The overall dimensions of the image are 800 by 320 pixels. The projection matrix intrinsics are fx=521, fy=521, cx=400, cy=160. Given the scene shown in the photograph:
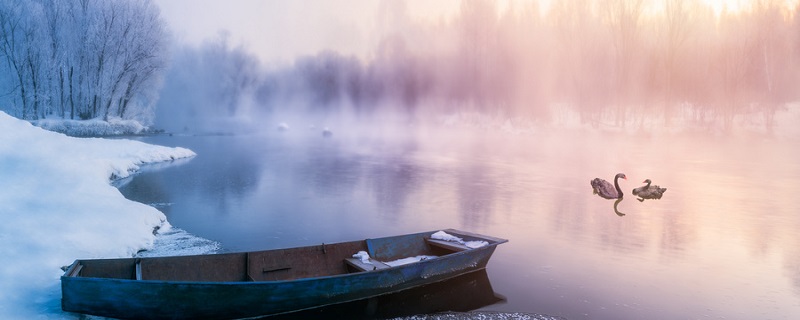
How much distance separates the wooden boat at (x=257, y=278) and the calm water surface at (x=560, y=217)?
61.1 inches

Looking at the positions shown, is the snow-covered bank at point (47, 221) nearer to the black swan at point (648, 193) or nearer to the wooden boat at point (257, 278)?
the wooden boat at point (257, 278)

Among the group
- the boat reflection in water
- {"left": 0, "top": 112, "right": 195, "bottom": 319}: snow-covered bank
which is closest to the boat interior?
the boat reflection in water

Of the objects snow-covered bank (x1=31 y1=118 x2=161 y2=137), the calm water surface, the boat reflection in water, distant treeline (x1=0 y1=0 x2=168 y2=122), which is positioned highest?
distant treeline (x1=0 y1=0 x2=168 y2=122)

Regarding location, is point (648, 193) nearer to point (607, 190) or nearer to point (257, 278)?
point (607, 190)

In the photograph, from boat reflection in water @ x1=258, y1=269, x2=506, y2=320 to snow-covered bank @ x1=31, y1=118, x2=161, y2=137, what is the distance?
4544 cm

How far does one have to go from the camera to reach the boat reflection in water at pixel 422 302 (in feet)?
31.8

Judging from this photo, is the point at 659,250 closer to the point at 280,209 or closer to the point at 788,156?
the point at 280,209

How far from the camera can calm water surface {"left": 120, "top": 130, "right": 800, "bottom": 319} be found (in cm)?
1096

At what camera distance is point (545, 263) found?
12.9m

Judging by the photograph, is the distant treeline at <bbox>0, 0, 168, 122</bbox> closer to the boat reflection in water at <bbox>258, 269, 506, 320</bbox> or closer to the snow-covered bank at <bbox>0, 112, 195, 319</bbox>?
the snow-covered bank at <bbox>0, 112, 195, 319</bbox>

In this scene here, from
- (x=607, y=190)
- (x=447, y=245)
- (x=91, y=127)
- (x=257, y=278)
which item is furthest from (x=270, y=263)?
(x=91, y=127)

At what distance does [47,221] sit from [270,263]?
5.87 m

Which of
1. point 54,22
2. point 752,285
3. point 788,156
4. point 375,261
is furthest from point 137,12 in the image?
point 788,156

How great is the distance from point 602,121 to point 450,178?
42159 millimetres
